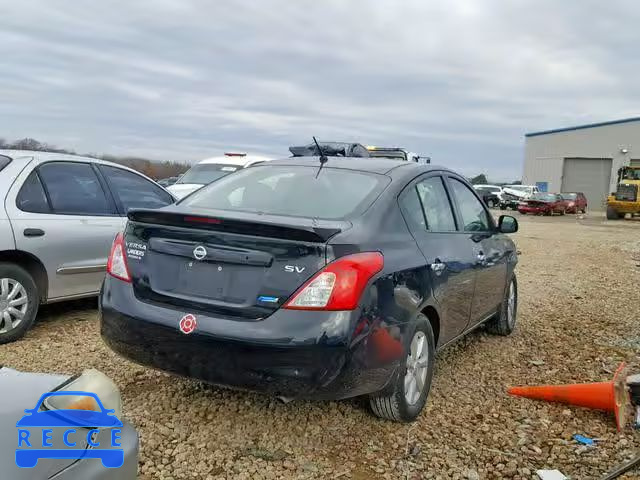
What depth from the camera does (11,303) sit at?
4641mm

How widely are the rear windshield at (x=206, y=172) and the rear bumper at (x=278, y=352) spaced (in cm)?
855

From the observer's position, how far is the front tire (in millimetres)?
3311

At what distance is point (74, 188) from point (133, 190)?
2.31ft

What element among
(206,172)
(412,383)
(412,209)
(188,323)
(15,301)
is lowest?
(412,383)

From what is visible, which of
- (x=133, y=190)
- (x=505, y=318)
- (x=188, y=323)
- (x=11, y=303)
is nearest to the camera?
(x=188, y=323)

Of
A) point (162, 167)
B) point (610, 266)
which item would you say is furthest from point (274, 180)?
point (610, 266)

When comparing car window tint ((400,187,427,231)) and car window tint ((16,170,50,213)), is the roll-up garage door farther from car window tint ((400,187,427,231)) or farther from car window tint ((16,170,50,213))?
car window tint ((16,170,50,213))

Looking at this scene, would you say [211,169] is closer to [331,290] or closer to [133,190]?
[133,190]

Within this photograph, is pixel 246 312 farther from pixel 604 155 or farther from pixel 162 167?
pixel 604 155

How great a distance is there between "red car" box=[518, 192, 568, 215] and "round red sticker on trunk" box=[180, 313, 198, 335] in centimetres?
3307

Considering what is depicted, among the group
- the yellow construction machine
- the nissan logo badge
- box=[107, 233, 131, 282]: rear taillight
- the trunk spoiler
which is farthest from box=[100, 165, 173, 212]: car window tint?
the yellow construction machine

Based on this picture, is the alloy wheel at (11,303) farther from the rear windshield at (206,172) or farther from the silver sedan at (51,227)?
the rear windshield at (206,172)

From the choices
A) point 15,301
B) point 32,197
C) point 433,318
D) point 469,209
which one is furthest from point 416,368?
point 32,197

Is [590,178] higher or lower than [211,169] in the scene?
higher
